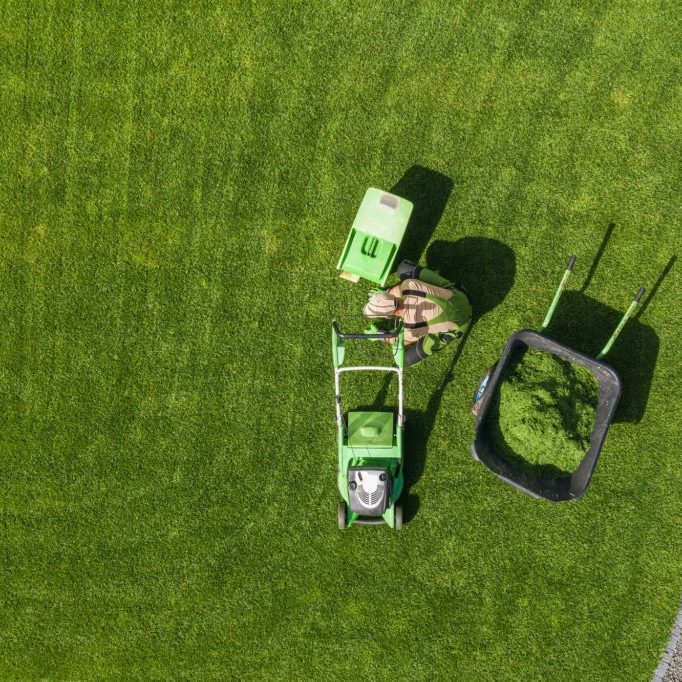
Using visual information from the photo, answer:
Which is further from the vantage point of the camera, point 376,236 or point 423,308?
point 376,236

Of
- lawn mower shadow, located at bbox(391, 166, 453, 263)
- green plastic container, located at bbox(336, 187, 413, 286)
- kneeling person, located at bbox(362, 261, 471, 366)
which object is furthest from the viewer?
lawn mower shadow, located at bbox(391, 166, 453, 263)

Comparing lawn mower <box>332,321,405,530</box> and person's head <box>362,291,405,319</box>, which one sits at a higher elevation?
person's head <box>362,291,405,319</box>

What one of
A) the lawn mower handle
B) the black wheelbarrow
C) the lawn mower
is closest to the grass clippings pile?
the black wheelbarrow

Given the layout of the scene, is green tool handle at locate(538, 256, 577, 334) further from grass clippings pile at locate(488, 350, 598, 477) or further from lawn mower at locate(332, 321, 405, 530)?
lawn mower at locate(332, 321, 405, 530)

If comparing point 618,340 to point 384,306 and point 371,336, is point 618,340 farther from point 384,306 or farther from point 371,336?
point 371,336

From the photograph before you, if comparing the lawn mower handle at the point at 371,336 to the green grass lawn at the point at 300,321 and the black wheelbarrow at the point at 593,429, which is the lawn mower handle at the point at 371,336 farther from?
the black wheelbarrow at the point at 593,429

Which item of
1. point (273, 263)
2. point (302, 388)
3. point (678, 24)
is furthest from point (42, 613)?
point (678, 24)

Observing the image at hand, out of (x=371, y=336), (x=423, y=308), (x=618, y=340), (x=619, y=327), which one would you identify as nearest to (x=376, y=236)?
(x=423, y=308)
